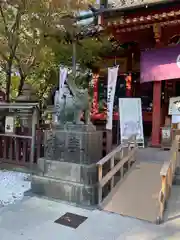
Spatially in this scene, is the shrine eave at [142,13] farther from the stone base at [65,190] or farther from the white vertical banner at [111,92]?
the stone base at [65,190]

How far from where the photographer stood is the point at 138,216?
4348 millimetres

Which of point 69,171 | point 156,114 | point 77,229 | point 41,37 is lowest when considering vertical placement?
point 77,229

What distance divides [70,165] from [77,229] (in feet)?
5.17

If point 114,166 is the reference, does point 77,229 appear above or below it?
below

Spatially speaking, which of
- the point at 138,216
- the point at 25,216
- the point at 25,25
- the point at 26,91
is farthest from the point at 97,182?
the point at 25,25

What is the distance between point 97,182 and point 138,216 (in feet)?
3.94

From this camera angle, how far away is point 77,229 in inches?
154

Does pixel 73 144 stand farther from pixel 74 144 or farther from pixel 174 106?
pixel 174 106

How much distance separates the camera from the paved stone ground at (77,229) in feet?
12.1

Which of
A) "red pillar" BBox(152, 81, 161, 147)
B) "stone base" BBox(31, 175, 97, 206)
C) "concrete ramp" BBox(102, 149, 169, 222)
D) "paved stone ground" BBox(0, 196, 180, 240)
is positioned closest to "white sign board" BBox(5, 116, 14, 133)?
"stone base" BBox(31, 175, 97, 206)

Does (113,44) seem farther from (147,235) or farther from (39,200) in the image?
(147,235)

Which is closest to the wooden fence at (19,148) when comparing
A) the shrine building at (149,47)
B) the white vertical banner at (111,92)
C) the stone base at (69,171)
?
the stone base at (69,171)

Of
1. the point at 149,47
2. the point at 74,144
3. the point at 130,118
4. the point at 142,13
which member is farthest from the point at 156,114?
the point at 74,144

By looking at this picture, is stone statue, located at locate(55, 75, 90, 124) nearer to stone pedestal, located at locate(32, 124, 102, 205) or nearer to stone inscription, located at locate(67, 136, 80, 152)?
stone pedestal, located at locate(32, 124, 102, 205)
